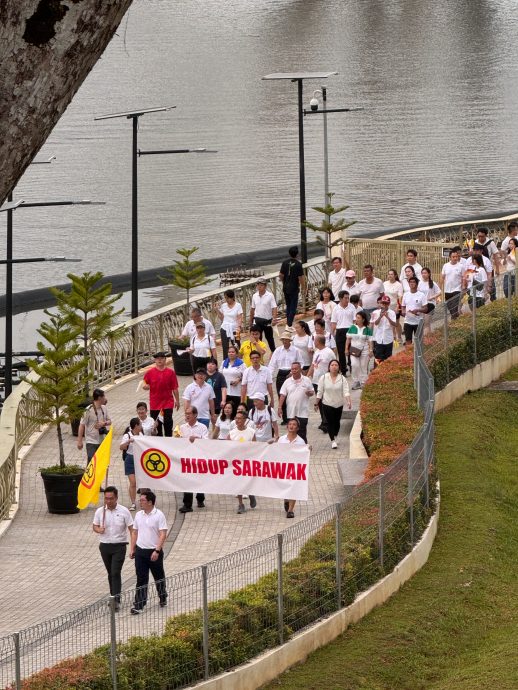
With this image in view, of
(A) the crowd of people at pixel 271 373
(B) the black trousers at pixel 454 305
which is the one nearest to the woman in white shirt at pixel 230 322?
(A) the crowd of people at pixel 271 373

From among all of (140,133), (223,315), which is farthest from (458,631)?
(140,133)

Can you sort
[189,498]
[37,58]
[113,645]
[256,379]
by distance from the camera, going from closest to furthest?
[37,58]
[113,645]
[189,498]
[256,379]

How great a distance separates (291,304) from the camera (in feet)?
89.8

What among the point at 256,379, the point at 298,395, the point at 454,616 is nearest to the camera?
the point at 454,616

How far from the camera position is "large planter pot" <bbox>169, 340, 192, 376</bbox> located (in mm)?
25141

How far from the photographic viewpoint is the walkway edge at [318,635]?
1195cm

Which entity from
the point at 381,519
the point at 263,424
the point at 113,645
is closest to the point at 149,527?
the point at 381,519

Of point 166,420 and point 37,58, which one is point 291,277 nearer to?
point 166,420

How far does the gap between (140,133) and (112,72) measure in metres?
45.4

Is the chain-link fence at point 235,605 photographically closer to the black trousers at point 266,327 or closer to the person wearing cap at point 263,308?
the person wearing cap at point 263,308

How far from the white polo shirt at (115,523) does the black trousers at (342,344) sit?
31.2 feet

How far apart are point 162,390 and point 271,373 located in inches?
58.7

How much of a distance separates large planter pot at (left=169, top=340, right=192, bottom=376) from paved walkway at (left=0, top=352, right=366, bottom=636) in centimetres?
499

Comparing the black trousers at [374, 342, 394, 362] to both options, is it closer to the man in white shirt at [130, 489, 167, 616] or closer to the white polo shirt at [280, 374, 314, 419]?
the white polo shirt at [280, 374, 314, 419]
